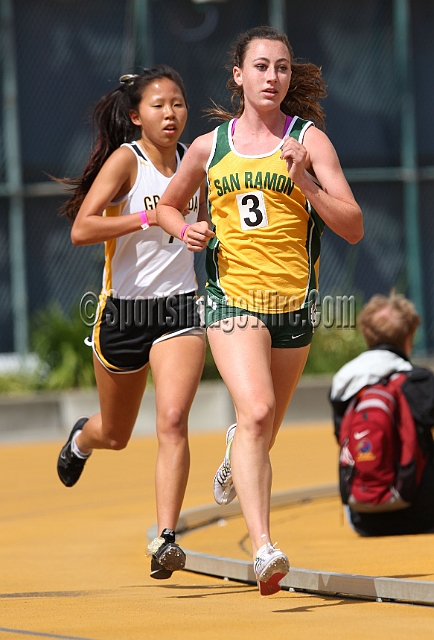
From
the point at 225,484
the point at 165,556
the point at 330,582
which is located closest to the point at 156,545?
the point at 165,556

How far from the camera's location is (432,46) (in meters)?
19.2

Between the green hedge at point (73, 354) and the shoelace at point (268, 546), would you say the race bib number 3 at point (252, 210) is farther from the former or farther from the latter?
the green hedge at point (73, 354)

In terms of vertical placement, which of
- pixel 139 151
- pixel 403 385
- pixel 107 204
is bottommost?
pixel 403 385

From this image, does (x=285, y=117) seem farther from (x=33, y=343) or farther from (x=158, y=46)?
(x=158, y=46)

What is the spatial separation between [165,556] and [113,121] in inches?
99.3

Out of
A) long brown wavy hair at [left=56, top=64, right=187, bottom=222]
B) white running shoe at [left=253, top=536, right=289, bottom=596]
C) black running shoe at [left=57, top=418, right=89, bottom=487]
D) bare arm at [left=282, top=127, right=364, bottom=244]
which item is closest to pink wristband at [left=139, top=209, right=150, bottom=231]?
long brown wavy hair at [left=56, top=64, right=187, bottom=222]

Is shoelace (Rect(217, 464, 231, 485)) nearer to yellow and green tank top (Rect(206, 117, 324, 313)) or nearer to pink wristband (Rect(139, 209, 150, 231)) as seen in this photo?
yellow and green tank top (Rect(206, 117, 324, 313))

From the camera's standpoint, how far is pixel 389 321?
6984mm

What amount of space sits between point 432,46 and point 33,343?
27.7ft

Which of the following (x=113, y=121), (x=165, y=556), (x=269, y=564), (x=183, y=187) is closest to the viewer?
(x=269, y=564)

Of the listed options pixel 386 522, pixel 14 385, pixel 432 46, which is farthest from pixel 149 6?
pixel 386 522

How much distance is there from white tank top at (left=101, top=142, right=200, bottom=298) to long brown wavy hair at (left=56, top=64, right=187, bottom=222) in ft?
0.87

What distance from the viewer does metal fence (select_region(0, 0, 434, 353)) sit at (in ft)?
57.8

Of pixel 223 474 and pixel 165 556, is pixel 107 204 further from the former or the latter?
pixel 165 556
